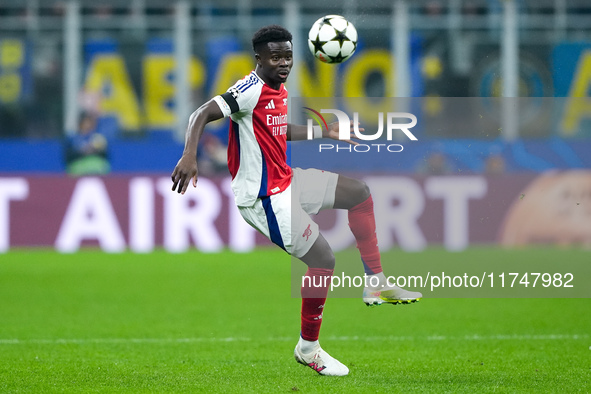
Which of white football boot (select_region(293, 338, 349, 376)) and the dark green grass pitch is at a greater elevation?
white football boot (select_region(293, 338, 349, 376))

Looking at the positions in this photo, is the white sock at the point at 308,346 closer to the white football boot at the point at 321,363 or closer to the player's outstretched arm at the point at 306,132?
the white football boot at the point at 321,363

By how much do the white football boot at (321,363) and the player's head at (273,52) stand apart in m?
1.83

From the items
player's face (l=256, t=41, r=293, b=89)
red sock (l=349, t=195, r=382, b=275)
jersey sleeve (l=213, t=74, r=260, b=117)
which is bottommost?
red sock (l=349, t=195, r=382, b=275)

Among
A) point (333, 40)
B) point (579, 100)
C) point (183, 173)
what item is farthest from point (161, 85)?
point (183, 173)

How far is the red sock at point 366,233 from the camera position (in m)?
6.56

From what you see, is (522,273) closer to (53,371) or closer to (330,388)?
(330,388)

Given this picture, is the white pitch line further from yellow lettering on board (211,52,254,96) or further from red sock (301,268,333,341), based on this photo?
yellow lettering on board (211,52,254,96)

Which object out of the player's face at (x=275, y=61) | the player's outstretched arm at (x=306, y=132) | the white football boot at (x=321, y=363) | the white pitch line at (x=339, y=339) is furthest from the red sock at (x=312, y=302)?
the white pitch line at (x=339, y=339)

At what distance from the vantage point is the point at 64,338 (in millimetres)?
8352

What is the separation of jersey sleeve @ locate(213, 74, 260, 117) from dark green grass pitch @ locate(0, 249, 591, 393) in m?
1.71

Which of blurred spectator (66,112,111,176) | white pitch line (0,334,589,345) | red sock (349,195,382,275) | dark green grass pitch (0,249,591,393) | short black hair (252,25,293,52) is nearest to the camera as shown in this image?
short black hair (252,25,293,52)

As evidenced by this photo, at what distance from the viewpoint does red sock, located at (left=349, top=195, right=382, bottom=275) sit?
6562 millimetres

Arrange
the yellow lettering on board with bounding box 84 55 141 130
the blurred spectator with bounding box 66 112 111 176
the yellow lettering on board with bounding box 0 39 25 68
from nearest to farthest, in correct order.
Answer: the blurred spectator with bounding box 66 112 111 176, the yellow lettering on board with bounding box 0 39 25 68, the yellow lettering on board with bounding box 84 55 141 130

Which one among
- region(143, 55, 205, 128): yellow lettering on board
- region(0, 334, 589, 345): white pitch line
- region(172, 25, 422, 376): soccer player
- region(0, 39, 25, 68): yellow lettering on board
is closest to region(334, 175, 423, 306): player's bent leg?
region(172, 25, 422, 376): soccer player
